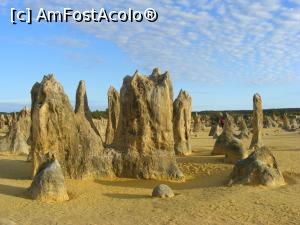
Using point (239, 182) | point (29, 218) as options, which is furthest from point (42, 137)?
point (239, 182)

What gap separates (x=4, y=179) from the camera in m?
Answer: 14.6

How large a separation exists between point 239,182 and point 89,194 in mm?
4299

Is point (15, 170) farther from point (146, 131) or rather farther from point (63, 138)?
point (146, 131)

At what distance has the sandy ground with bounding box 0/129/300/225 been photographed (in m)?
10.4

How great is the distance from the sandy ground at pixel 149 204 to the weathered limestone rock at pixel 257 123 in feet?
26.6

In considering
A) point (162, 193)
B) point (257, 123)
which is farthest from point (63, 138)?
point (257, 123)

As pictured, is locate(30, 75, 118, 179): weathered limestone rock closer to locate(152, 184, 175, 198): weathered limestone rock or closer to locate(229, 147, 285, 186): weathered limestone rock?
locate(152, 184, 175, 198): weathered limestone rock

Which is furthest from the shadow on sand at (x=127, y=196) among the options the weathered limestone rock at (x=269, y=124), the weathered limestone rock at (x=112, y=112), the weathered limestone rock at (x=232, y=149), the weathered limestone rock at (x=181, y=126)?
the weathered limestone rock at (x=269, y=124)

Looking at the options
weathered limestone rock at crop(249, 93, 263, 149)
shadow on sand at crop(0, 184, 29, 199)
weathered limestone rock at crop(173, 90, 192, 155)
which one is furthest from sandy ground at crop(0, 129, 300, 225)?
weathered limestone rock at crop(249, 93, 263, 149)

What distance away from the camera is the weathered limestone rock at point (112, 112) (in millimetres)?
22125

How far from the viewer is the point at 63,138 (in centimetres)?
1520

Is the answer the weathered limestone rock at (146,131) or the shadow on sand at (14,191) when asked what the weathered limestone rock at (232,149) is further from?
the shadow on sand at (14,191)

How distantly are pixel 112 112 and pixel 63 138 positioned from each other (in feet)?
23.4

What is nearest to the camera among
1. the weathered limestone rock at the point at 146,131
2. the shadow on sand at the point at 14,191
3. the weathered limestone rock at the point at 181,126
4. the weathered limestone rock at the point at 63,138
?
the shadow on sand at the point at 14,191
